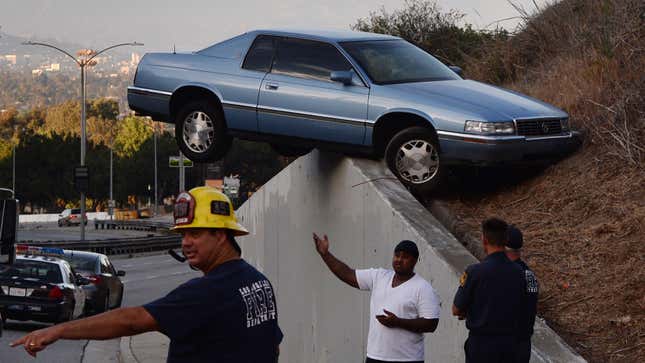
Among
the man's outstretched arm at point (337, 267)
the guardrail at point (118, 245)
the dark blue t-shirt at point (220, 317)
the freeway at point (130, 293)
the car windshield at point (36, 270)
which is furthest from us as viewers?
the guardrail at point (118, 245)

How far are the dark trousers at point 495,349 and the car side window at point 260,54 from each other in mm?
5695

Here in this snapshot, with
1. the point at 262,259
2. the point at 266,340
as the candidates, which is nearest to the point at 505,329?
the point at 266,340

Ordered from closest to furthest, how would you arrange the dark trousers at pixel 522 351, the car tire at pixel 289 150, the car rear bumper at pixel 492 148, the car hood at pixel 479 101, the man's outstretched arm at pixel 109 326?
the man's outstretched arm at pixel 109 326, the dark trousers at pixel 522 351, the car rear bumper at pixel 492 148, the car hood at pixel 479 101, the car tire at pixel 289 150

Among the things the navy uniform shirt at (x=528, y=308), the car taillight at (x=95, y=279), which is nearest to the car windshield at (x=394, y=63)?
the navy uniform shirt at (x=528, y=308)

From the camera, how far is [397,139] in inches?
448

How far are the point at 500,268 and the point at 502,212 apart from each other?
422cm

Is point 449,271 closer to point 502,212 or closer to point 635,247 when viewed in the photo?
point 635,247

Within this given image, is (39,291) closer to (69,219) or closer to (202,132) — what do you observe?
(202,132)

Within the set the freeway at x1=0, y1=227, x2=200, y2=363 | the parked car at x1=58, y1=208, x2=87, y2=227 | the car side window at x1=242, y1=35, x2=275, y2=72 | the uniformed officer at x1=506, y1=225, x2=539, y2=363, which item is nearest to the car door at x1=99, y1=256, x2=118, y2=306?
the freeway at x1=0, y1=227, x2=200, y2=363

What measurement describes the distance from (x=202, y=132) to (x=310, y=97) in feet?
4.57

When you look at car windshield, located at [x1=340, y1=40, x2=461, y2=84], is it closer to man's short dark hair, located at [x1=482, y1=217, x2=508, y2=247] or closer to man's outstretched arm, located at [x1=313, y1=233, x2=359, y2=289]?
man's outstretched arm, located at [x1=313, y1=233, x2=359, y2=289]

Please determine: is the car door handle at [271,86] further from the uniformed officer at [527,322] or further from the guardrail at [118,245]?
the guardrail at [118,245]

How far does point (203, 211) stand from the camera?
14.9 ft

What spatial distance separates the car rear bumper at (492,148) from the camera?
11.0 metres
